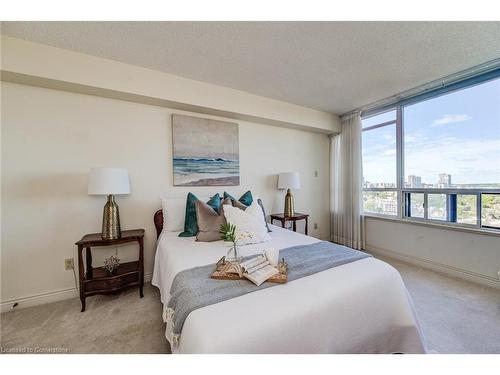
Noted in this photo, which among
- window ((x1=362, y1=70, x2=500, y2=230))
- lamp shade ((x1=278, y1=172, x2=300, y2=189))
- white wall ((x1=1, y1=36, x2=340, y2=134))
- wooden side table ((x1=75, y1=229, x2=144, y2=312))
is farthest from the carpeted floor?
white wall ((x1=1, y1=36, x2=340, y2=134))

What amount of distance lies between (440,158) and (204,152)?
3.22m

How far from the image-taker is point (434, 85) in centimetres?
254

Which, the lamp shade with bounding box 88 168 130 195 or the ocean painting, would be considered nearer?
the lamp shade with bounding box 88 168 130 195

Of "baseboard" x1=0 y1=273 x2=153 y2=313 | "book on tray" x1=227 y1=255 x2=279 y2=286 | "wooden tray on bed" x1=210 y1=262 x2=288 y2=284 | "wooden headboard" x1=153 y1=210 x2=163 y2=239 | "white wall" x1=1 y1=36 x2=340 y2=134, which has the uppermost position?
"white wall" x1=1 y1=36 x2=340 y2=134

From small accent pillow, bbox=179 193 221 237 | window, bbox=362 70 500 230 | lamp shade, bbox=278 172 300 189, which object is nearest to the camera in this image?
small accent pillow, bbox=179 193 221 237

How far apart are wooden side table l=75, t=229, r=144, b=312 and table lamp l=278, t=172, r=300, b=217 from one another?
2088 mm

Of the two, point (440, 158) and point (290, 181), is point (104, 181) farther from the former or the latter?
point (440, 158)

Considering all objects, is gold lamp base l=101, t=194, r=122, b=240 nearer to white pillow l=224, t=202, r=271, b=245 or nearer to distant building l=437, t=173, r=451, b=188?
white pillow l=224, t=202, r=271, b=245

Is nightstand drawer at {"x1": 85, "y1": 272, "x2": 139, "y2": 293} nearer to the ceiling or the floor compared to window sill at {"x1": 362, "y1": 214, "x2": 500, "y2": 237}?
nearer to the floor

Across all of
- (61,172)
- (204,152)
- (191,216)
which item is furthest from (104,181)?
(204,152)

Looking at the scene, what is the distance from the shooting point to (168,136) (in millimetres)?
2553

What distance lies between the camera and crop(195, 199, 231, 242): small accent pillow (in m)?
1.97

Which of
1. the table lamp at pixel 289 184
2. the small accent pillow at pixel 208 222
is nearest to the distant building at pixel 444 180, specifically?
the table lamp at pixel 289 184
